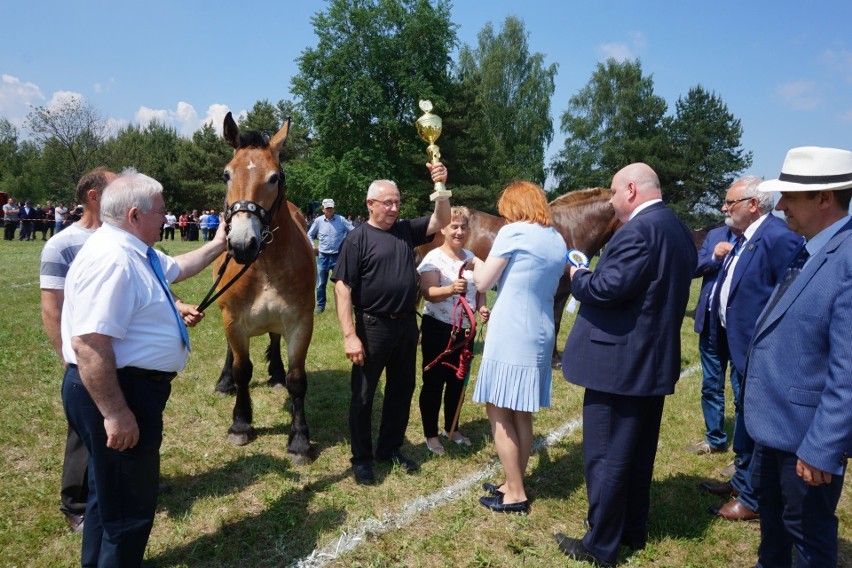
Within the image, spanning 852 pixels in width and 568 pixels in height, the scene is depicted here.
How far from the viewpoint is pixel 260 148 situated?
416 centimetres

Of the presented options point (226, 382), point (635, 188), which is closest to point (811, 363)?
point (635, 188)

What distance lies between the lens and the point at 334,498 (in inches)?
149

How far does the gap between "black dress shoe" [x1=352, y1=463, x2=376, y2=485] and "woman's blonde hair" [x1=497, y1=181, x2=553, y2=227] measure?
2.18 m

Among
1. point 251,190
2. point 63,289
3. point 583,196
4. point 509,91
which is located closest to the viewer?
point 63,289

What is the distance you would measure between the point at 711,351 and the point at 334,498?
10.8 ft

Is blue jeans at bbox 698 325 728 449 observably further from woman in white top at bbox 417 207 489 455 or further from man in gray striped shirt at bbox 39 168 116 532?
man in gray striped shirt at bbox 39 168 116 532

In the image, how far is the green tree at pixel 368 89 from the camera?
33.9 m

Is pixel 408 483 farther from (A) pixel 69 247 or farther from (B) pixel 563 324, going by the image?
(B) pixel 563 324

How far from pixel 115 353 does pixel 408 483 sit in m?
2.44

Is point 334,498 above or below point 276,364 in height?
below

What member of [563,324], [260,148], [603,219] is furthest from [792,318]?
[563,324]

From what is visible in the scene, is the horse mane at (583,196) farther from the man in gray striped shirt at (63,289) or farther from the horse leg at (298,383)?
the man in gray striped shirt at (63,289)

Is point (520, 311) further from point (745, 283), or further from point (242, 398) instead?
point (242, 398)

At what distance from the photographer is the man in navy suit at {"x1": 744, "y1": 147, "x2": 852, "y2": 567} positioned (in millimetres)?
2018
